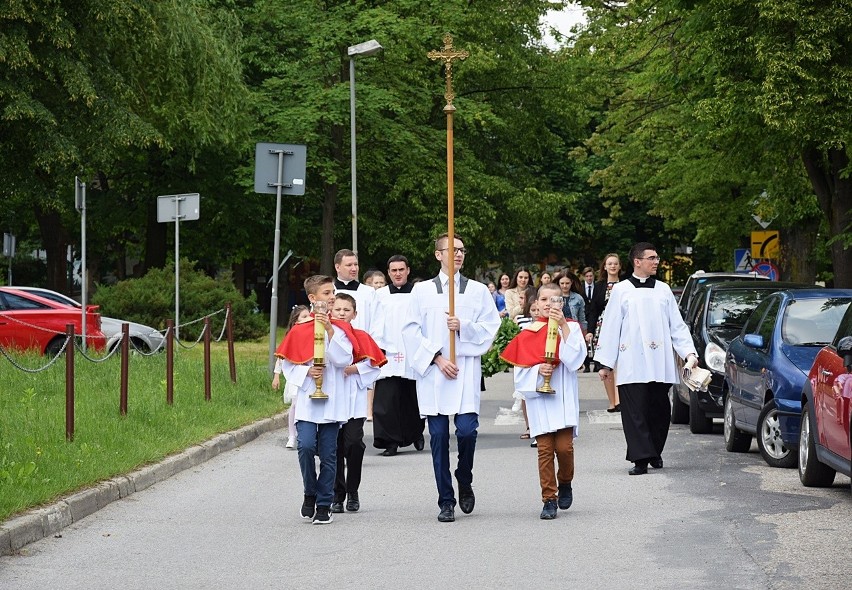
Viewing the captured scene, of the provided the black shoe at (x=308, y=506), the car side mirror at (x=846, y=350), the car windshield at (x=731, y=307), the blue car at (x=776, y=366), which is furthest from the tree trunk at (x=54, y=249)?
the car side mirror at (x=846, y=350)

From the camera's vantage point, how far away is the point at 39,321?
88.0 ft

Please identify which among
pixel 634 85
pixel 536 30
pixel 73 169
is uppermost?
pixel 536 30

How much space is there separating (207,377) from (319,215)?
30688 mm

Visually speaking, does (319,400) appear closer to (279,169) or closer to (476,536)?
(476,536)

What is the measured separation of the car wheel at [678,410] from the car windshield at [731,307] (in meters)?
1.01

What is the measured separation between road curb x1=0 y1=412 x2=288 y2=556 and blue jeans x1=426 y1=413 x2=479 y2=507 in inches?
94.4

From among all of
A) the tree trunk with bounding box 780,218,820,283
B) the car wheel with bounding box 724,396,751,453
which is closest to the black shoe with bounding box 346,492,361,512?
the car wheel with bounding box 724,396,751,453

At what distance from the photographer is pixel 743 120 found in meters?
24.7

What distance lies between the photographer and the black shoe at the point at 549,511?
401 inches

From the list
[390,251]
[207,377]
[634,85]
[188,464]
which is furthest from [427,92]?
[188,464]

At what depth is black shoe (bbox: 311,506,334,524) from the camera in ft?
33.5

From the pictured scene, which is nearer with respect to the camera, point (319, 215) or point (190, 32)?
point (190, 32)

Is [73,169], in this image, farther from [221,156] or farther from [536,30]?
[536,30]

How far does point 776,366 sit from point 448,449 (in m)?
4.02
